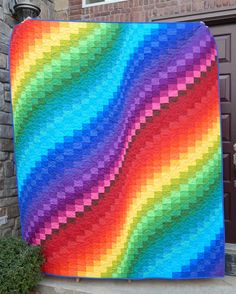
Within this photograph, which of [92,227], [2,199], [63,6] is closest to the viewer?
[92,227]

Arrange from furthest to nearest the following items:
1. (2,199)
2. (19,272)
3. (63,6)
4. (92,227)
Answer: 1. (63,6)
2. (2,199)
3. (92,227)
4. (19,272)

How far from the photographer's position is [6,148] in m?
3.05

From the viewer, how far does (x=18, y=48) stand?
265cm

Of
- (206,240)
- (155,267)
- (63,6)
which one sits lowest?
(155,267)

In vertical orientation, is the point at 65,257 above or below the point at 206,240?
below

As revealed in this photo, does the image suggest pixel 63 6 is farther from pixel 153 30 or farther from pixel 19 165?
pixel 19 165

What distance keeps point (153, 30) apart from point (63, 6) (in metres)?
1.80

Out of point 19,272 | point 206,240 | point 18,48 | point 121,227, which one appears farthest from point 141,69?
point 19,272

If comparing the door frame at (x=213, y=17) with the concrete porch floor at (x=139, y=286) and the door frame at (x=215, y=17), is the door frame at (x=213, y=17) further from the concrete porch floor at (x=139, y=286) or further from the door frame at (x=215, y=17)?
the concrete porch floor at (x=139, y=286)

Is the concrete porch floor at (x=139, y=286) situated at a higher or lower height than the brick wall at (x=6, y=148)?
lower

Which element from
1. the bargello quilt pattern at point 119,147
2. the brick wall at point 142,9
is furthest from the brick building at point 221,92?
the bargello quilt pattern at point 119,147

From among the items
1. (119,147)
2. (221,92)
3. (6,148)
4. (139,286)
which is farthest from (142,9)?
(139,286)

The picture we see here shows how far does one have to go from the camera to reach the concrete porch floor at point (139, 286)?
248cm

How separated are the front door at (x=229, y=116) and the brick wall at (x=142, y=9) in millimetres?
274
